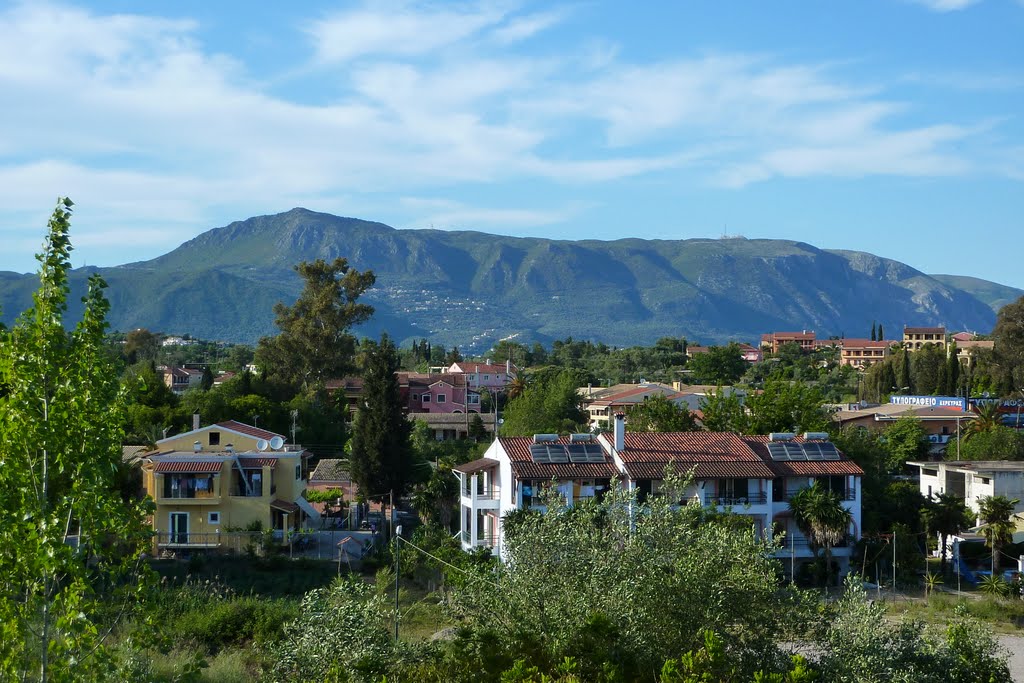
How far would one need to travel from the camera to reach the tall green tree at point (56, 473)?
9.52 m

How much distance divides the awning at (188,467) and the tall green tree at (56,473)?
26.0 m

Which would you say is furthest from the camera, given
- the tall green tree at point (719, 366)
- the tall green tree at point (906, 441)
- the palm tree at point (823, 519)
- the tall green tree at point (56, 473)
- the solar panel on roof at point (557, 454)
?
the tall green tree at point (719, 366)

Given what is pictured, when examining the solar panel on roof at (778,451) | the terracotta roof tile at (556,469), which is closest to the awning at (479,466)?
the terracotta roof tile at (556,469)

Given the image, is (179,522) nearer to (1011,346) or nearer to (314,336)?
(314,336)

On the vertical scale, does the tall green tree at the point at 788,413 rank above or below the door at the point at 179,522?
above

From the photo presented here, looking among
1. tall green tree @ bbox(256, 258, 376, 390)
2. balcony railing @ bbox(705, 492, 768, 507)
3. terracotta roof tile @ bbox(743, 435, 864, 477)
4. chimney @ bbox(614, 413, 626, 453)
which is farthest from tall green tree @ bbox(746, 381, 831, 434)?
tall green tree @ bbox(256, 258, 376, 390)

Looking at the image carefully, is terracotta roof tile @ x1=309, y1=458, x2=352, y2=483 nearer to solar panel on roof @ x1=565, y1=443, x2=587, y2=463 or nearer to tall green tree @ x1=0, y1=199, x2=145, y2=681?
solar panel on roof @ x1=565, y1=443, x2=587, y2=463

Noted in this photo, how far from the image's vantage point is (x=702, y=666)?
12.7m

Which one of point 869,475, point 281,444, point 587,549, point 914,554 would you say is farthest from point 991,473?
point 587,549

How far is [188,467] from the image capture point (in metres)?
35.7

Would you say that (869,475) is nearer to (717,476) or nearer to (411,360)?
(717,476)

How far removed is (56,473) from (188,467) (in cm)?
2635

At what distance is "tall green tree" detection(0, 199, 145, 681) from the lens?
9.52 m

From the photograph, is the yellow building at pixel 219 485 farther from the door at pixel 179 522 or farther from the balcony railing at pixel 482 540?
the balcony railing at pixel 482 540
